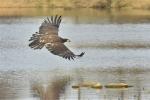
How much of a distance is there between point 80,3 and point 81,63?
38665 millimetres

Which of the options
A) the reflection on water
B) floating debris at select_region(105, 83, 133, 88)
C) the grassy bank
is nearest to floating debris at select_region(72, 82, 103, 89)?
the reflection on water

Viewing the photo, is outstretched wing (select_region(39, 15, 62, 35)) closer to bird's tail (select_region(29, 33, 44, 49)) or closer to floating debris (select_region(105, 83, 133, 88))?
bird's tail (select_region(29, 33, 44, 49))

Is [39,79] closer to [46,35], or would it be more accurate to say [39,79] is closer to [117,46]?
[46,35]

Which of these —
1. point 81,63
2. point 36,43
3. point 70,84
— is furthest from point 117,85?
point 81,63

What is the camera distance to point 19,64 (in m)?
28.1

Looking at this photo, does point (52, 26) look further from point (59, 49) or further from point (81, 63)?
point (81, 63)

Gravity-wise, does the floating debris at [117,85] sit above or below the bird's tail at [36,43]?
below

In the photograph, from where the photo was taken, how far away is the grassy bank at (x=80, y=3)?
6412cm

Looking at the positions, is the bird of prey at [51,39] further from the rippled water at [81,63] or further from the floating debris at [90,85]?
the floating debris at [90,85]

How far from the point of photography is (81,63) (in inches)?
1121

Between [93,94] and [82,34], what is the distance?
2088cm

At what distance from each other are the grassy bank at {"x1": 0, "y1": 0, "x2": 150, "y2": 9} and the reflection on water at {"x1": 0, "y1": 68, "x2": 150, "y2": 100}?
37.7 metres

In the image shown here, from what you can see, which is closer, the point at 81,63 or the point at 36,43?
the point at 36,43

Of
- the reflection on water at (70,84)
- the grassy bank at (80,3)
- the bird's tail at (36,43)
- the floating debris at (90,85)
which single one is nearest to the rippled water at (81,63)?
the reflection on water at (70,84)
